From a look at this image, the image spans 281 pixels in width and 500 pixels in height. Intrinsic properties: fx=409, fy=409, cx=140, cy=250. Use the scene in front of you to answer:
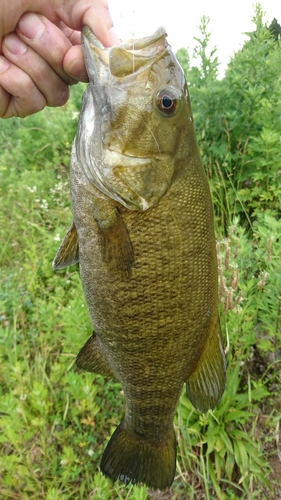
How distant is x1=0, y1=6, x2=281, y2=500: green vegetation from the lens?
6.79 ft

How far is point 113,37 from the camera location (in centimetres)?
127

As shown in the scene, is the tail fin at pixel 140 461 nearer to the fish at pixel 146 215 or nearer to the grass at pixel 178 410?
the grass at pixel 178 410

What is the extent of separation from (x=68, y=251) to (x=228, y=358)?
1.20 meters

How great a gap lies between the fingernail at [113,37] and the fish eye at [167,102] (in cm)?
24

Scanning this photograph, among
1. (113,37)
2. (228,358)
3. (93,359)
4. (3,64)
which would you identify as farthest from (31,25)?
(228,358)

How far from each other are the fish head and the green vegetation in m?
0.83

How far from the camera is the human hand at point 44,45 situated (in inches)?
52.8

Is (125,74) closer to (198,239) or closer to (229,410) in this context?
(198,239)

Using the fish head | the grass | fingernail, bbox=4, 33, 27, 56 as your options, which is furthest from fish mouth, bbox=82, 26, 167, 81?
the grass

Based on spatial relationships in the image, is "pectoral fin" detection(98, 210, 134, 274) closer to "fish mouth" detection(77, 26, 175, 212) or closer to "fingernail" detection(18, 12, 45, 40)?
"fish mouth" detection(77, 26, 175, 212)

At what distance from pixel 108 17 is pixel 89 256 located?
2.50 feet

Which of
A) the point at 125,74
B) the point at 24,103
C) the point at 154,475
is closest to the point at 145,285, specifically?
the point at 125,74

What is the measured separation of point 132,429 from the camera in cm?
156

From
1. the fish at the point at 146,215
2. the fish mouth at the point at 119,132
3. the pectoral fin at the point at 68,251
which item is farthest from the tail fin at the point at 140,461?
the fish mouth at the point at 119,132
